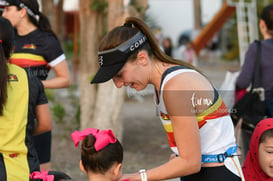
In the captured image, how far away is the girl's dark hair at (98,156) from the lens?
2.39 meters

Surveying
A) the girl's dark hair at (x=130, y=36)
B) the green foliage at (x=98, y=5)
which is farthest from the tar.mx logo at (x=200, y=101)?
the green foliage at (x=98, y=5)

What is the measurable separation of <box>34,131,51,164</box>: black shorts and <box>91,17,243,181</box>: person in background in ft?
4.73

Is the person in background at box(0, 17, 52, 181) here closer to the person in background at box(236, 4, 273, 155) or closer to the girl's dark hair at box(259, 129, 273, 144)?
the girl's dark hair at box(259, 129, 273, 144)

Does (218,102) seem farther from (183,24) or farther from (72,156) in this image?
(183,24)

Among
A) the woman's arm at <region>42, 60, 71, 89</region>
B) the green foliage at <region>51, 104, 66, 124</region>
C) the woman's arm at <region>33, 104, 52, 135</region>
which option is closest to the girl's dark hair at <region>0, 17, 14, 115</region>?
the woman's arm at <region>33, 104, 52, 135</region>

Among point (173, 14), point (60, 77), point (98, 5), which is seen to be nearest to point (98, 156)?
point (60, 77)

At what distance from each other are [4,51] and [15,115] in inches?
15.3

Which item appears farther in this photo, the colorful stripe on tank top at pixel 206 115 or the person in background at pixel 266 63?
the person in background at pixel 266 63

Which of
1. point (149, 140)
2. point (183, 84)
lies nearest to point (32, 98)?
point (183, 84)

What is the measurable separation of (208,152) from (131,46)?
0.64 m

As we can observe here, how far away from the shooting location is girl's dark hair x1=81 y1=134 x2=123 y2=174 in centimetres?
239

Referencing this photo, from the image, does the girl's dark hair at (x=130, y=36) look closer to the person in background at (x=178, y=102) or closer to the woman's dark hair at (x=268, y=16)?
the person in background at (x=178, y=102)

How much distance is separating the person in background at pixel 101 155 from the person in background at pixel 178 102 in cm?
8

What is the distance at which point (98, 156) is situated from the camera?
7.84 ft
